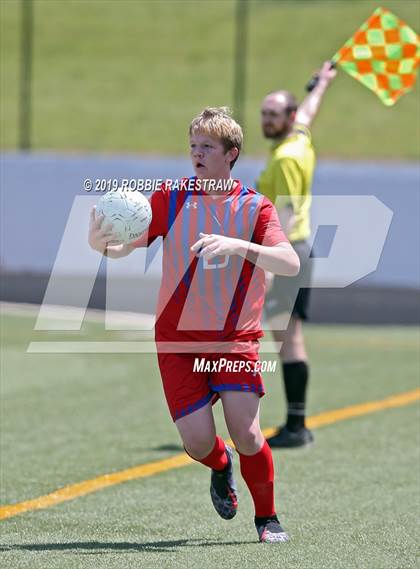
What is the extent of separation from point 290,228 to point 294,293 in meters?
0.45

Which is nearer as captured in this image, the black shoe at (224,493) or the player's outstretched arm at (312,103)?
the black shoe at (224,493)

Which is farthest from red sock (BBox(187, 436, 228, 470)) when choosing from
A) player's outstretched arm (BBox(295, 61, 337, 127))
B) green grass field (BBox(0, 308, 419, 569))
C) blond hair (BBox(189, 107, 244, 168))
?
player's outstretched arm (BBox(295, 61, 337, 127))

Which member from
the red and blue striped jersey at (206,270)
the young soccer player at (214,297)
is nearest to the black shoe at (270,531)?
the young soccer player at (214,297)

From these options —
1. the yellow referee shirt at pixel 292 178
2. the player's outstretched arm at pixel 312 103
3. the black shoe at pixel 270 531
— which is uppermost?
the player's outstretched arm at pixel 312 103

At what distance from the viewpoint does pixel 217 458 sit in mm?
5570

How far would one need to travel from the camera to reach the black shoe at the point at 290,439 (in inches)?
306

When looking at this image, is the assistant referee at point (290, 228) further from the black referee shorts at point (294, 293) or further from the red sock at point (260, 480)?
the red sock at point (260, 480)

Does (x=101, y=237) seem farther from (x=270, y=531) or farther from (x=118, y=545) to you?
(x=270, y=531)

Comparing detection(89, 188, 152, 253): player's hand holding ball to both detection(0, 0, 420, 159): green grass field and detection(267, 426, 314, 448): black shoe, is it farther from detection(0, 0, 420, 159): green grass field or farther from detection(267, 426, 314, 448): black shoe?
detection(0, 0, 420, 159): green grass field

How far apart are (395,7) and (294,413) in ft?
71.0

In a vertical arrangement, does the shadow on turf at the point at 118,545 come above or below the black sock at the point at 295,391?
above

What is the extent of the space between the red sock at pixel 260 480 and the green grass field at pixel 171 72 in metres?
17.8

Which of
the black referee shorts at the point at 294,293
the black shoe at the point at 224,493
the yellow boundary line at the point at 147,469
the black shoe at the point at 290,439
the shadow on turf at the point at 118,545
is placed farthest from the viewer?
the black referee shorts at the point at 294,293

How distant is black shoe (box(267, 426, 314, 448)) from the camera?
7781 millimetres
